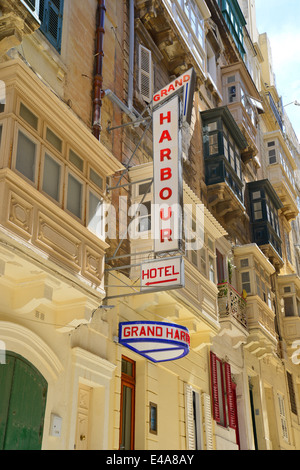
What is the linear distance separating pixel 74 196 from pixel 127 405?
19.0 feet

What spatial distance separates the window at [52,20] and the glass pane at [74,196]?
467 centimetres

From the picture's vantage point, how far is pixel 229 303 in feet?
69.3

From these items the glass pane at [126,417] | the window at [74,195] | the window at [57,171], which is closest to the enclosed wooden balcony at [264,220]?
the glass pane at [126,417]

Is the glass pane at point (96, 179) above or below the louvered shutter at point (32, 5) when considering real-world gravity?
below

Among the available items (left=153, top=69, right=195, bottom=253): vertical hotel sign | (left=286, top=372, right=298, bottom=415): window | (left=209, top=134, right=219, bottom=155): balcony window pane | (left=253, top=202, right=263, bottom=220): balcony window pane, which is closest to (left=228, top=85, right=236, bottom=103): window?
(left=253, top=202, right=263, bottom=220): balcony window pane

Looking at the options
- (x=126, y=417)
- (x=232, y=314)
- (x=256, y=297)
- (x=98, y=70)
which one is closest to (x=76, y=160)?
(x=98, y=70)

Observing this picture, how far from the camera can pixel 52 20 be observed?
52.1 feet

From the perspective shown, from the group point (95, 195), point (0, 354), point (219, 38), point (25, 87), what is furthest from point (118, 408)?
point (219, 38)

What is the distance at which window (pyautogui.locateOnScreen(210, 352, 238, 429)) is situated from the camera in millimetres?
19641

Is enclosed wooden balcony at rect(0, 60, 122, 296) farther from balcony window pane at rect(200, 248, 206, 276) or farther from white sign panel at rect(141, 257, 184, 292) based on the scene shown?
balcony window pane at rect(200, 248, 206, 276)

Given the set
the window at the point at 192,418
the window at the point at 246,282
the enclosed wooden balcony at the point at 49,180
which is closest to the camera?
the enclosed wooden balcony at the point at 49,180

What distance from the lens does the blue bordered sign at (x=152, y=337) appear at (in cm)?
1459

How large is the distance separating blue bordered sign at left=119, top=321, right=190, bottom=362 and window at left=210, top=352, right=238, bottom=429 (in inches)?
191

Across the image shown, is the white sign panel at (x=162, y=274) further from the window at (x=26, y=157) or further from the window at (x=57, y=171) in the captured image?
the window at (x=26, y=157)
